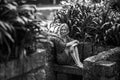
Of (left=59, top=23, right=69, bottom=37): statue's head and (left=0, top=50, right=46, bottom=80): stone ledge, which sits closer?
(left=0, top=50, right=46, bottom=80): stone ledge

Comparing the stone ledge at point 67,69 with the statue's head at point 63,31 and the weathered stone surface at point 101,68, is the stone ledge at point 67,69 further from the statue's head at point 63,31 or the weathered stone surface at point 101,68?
the weathered stone surface at point 101,68

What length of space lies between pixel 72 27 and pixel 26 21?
3.95 metres

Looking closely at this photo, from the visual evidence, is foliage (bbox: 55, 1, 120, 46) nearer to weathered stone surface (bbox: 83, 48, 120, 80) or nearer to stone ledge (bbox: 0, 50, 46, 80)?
weathered stone surface (bbox: 83, 48, 120, 80)

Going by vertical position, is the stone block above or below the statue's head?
below

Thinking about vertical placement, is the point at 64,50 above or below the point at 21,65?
below

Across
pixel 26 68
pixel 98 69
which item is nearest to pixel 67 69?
pixel 98 69

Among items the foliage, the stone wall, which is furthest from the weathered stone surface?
the stone wall

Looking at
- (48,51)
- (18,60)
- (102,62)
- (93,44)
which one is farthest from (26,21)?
(93,44)

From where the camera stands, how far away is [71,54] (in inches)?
259

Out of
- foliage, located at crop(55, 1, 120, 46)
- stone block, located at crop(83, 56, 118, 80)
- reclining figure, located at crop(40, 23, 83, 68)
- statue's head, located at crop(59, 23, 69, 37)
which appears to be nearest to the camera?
stone block, located at crop(83, 56, 118, 80)

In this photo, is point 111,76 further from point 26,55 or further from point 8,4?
point 8,4

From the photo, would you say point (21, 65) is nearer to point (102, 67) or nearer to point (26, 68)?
point (26, 68)

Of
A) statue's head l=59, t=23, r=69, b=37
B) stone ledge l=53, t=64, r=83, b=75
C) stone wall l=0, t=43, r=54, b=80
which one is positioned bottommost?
stone ledge l=53, t=64, r=83, b=75

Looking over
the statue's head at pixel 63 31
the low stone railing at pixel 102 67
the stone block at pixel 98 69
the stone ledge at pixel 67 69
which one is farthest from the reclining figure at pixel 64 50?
the stone block at pixel 98 69
